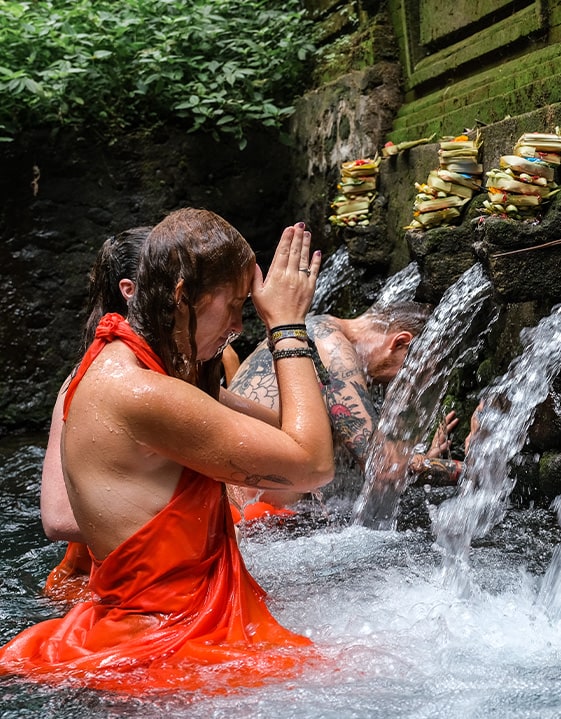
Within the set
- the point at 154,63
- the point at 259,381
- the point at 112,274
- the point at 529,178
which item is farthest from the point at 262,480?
the point at 154,63

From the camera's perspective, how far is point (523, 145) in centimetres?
342

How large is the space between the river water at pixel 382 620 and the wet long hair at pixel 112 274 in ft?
3.33

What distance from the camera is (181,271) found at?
7.20ft

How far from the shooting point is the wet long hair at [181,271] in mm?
2199

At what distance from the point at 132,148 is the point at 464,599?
5.12m

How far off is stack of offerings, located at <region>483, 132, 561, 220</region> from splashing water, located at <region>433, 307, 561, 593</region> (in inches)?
16.9

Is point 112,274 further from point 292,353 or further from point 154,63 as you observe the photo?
point 154,63

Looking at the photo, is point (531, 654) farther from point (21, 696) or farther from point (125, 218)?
point (125, 218)

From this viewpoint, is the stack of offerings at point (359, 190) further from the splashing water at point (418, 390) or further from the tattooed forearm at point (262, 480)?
the tattooed forearm at point (262, 480)

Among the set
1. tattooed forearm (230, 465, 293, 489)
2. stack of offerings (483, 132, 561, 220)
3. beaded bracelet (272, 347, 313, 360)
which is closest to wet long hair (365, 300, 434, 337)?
stack of offerings (483, 132, 561, 220)

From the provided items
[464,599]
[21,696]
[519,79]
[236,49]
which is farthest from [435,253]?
[236,49]

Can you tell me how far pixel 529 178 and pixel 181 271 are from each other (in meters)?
1.65

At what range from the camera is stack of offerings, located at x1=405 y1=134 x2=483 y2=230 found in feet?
13.7

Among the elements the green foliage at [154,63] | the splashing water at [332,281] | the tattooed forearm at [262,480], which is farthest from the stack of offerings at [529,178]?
the green foliage at [154,63]
